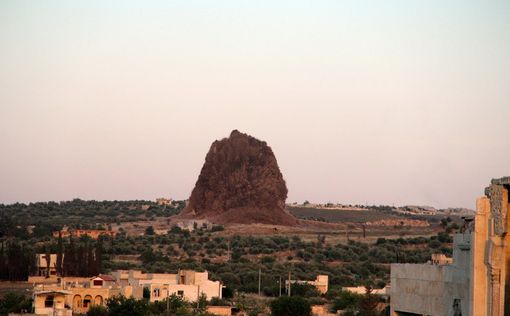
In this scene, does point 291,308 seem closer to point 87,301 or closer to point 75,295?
point 87,301

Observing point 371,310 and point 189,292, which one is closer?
point 371,310

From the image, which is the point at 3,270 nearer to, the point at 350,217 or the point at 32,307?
the point at 32,307

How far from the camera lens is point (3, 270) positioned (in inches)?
3162

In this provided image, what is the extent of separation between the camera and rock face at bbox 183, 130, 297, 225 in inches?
5123

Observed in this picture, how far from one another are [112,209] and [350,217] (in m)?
35.0

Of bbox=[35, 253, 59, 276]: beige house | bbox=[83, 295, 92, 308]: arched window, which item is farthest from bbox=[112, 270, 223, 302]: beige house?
bbox=[35, 253, 59, 276]: beige house

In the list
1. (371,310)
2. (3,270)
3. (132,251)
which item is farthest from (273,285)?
(371,310)

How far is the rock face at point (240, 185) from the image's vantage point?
130125 mm

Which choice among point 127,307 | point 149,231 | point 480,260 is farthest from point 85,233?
point 480,260

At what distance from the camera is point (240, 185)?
13012 centimetres

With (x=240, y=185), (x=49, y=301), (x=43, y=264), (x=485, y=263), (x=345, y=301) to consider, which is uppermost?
(x=240, y=185)

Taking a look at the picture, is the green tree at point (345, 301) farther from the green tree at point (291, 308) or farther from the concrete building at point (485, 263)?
the concrete building at point (485, 263)

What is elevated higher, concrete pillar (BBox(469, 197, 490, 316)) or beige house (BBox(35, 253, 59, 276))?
concrete pillar (BBox(469, 197, 490, 316))

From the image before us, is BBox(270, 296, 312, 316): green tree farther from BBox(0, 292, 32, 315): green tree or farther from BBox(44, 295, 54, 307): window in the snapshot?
BBox(0, 292, 32, 315): green tree
